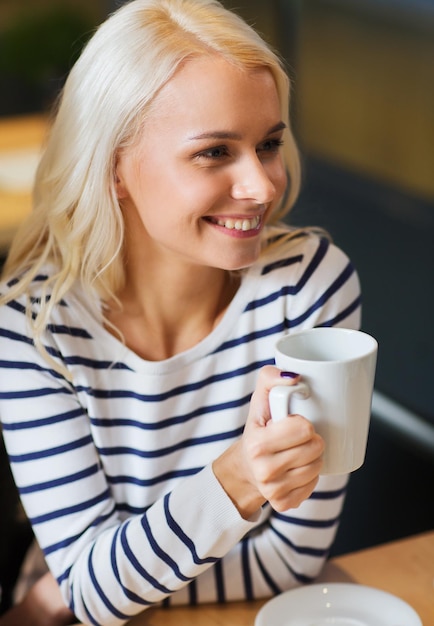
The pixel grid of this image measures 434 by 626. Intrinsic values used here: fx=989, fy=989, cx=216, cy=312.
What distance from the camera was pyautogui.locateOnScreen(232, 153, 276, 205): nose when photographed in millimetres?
1100

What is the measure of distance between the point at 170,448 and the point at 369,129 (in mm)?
2113

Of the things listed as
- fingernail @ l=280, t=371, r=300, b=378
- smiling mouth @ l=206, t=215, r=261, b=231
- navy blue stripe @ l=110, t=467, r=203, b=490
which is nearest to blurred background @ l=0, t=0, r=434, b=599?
navy blue stripe @ l=110, t=467, r=203, b=490

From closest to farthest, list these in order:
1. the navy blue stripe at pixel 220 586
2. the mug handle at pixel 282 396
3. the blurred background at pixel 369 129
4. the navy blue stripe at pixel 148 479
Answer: the mug handle at pixel 282 396
the navy blue stripe at pixel 220 586
the navy blue stripe at pixel 148 479
the blurred background at pixel 369 129

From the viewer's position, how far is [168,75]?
3.70 ft

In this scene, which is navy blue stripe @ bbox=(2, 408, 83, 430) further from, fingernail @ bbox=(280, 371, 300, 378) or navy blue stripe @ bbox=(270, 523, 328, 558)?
fingernail @ bbox=(280, 371, 300, 378)

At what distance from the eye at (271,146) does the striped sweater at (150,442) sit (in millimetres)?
191

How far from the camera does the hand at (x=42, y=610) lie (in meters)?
1.31

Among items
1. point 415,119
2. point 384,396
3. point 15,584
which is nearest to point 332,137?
point 415,119

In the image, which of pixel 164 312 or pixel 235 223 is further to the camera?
pixel 164 312

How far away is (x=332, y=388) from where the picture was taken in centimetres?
88

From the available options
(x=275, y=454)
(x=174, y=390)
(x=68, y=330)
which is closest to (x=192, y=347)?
(x=174, y=390)

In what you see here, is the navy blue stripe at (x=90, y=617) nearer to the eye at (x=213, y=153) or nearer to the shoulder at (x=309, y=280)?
the shoulder at (x=309, y=280)

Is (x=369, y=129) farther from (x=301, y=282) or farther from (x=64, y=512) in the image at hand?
(x=64, y=512)

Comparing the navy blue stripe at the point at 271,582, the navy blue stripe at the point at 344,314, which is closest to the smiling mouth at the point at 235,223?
the navy blue stripe at the point at 344,314
